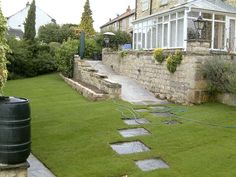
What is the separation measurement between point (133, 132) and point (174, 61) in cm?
655

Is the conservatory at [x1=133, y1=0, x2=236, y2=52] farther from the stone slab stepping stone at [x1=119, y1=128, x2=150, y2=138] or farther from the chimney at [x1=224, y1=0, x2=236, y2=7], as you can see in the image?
the stone slab stepping stone at [x1=119, y1=128, x2=150, y2=138]

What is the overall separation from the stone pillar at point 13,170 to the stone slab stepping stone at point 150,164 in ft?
8.33

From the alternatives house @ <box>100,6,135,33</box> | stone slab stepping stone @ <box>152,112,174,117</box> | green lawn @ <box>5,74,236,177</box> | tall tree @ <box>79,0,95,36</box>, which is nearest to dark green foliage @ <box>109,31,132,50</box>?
house @ <box>100,6,135,33</box>

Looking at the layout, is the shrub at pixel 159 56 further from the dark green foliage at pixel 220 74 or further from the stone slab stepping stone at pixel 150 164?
the stone slab stepping stone at pixel 150 164

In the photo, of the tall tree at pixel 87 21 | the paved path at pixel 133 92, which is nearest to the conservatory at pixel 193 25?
the paved path at pixel 133 92

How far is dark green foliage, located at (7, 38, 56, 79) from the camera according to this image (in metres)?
28.0

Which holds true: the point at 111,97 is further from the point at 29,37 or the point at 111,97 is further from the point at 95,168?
the point at 29,37

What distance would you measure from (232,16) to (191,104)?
8650 mm

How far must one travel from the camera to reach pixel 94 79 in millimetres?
19453

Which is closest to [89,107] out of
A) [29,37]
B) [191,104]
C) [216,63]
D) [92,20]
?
[191,104]

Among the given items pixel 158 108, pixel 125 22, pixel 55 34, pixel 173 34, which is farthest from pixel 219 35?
pixel 125 22

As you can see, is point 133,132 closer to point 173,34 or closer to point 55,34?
point 173,34

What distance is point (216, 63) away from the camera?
48.1ft

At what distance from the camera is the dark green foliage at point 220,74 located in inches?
558
